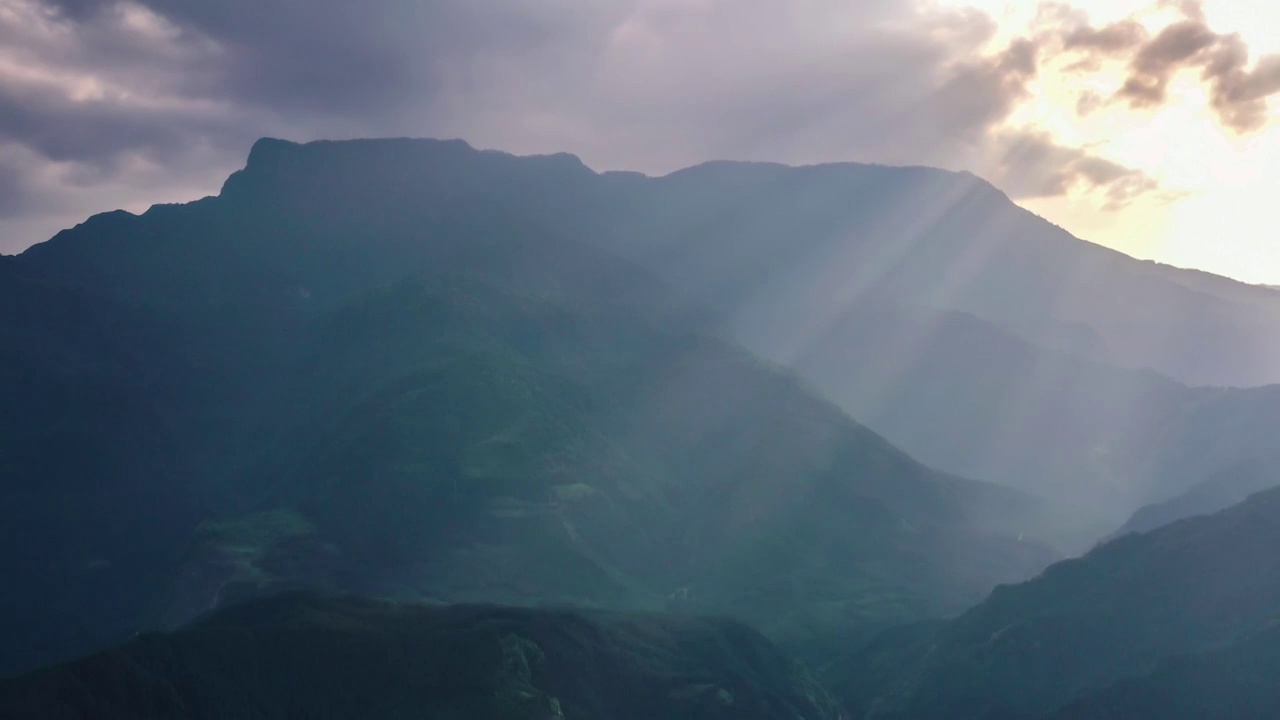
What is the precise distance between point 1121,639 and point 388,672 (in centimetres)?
7943

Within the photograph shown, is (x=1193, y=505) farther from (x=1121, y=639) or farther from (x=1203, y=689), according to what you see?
(x=1203, y=689)

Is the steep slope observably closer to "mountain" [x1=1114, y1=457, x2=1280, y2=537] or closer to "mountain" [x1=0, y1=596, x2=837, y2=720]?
"mountain" [x1=0, y1=596, x2=837, y2=720]

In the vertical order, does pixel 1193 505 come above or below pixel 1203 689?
above

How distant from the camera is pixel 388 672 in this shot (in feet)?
281

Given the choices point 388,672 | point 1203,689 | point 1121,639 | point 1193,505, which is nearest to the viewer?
point 388,672

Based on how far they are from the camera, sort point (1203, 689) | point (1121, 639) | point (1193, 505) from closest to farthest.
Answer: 1. point (1203, 689)
2. point (1121, 639)
3. point (1193, 505)

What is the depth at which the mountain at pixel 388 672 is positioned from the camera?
7544cm

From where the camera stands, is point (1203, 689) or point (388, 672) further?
point (1203, 689)

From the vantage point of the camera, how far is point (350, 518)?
183875 millimetres

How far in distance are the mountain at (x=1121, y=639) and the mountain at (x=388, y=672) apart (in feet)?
71.3

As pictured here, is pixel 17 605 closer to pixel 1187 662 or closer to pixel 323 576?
pixel 323 576


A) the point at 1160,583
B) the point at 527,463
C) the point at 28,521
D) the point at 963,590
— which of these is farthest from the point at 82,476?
the point at 1160,583

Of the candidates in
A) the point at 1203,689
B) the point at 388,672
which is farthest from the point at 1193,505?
the point at 388,672

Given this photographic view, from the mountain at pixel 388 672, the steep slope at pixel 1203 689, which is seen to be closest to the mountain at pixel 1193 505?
the steep slope at pixel 1203 689
